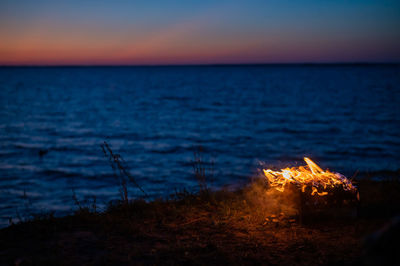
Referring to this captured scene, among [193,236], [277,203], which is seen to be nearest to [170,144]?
[277,203]

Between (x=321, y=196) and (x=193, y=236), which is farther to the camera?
(x=321, y=196)

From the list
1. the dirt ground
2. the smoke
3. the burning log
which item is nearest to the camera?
the dirt ground

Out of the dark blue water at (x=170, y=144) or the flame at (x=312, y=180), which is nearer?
the flame at (x=312, y=180)

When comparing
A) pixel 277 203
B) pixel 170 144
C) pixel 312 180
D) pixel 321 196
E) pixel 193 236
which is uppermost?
pixel 312 180

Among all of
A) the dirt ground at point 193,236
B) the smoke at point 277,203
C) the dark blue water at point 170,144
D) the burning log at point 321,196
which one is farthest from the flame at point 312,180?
the dark blue water at point 170,144

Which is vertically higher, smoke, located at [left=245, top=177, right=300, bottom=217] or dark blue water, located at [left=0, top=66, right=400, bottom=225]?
smoke, located at [left=245, top=177, right=300, bottom=217]

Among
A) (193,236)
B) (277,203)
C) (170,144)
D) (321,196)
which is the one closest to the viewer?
(193,236)

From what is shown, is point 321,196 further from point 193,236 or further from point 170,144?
point 170,144

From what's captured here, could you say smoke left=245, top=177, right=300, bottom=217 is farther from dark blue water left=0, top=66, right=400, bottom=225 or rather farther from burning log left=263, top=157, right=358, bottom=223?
dark blue water left=0, top=66, right=400, bottom=225

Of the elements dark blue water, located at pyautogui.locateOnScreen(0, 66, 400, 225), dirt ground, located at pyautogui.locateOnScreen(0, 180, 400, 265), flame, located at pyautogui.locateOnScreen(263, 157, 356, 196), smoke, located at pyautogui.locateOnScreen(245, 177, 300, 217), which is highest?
flame, located at pyautogui.locateOnScreen(263, 157, 356, 196)

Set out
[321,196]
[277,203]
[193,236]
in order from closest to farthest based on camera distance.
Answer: [193,236] → [321,196] → [277,203]

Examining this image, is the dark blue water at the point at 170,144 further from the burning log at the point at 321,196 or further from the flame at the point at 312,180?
the burning log at the point at 321,196

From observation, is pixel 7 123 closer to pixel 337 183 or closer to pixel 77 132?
pixel 77 132

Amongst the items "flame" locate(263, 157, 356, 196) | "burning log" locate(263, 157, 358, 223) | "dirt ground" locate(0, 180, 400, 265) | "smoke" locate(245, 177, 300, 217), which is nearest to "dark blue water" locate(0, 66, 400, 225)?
"dirt ground" locate(0, 180, 400, 265)
